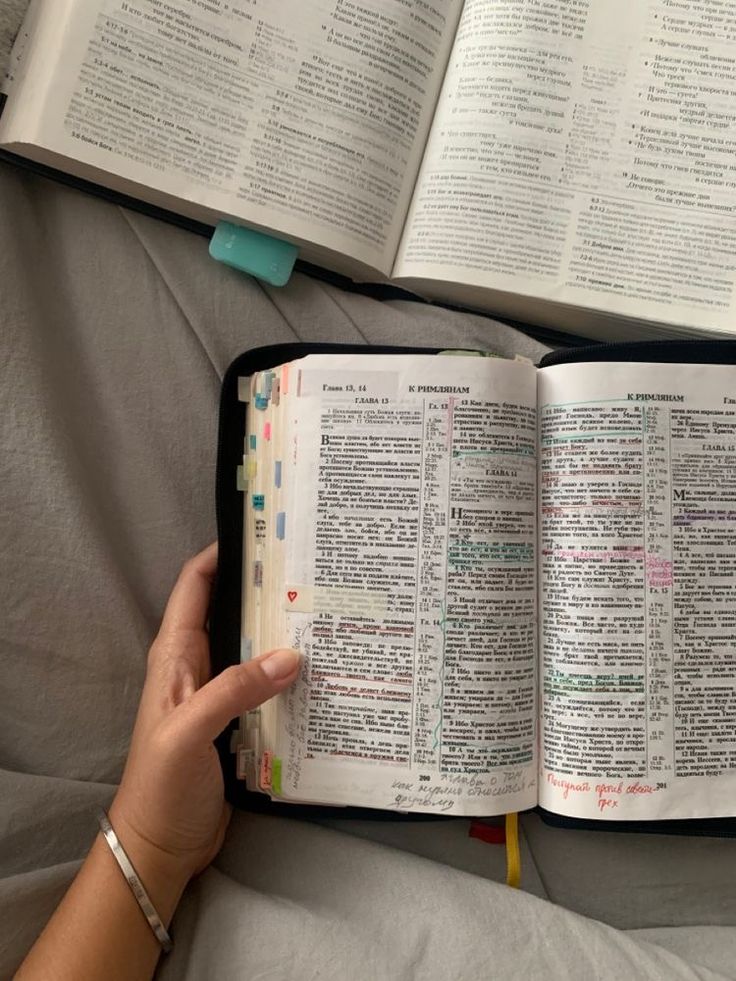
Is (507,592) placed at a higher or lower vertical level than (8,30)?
lower

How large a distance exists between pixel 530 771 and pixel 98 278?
0.53 meters

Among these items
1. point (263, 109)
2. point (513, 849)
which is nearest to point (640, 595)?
point (513, 849)

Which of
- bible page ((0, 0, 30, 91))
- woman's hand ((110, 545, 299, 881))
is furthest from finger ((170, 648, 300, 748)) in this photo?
bible page ((0, 0, 30, 91))

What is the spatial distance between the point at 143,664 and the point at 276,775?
0.14 m

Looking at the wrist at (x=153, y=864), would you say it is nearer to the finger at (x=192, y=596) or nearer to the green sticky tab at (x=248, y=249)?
the finger at (x=192, y=596)

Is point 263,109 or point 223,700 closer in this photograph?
point 223,700

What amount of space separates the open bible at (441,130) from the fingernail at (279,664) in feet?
1.08

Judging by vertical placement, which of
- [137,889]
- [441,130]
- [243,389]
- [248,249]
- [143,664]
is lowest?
[137,889]

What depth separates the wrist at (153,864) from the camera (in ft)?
1.80

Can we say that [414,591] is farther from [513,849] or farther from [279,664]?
[513,849]

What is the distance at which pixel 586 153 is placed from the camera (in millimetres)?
660

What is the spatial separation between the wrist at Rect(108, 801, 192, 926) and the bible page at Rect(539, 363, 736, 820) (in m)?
0.27

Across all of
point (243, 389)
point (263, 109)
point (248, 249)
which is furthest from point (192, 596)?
point (263, 109)

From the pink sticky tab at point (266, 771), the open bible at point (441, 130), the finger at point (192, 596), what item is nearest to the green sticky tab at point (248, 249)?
the open bible at point (441, 130)
